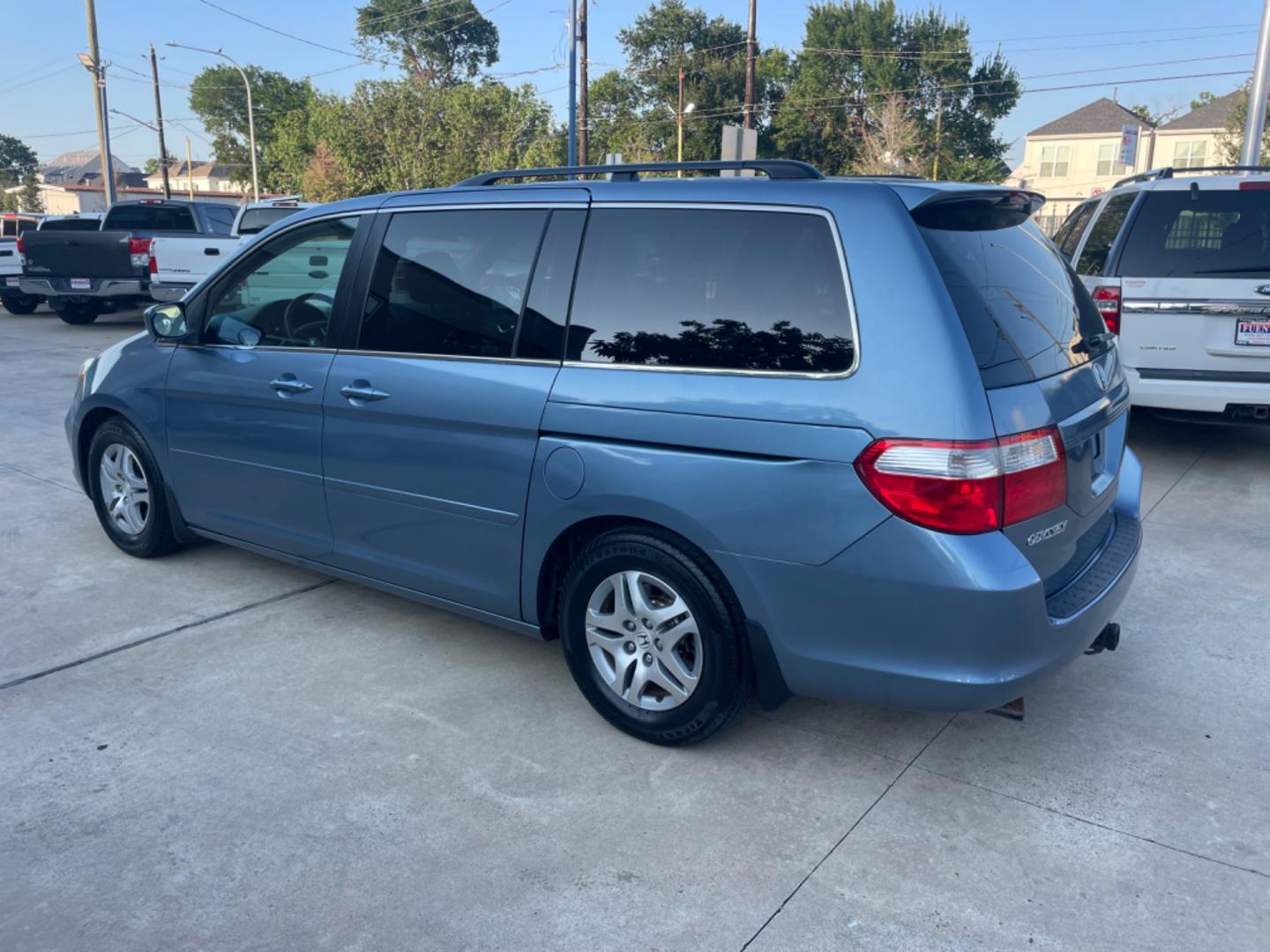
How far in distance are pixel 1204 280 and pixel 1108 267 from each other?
22.7 inches

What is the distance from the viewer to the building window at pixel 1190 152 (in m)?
63.3

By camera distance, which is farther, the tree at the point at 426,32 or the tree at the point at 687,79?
the tree at the point at 426,32

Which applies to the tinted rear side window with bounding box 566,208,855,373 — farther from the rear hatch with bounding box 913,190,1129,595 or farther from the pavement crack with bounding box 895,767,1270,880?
the pavement crack with bounding box 895,767,1270,880

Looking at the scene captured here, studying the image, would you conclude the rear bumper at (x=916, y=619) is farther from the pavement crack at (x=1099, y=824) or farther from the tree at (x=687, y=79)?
the tree at (x=687, y=79)

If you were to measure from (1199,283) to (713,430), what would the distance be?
4894 millimetres

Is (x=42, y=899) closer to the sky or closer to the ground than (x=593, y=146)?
closer to the ground

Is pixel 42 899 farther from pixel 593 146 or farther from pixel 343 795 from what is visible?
pixel 593 146

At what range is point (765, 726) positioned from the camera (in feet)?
11.8

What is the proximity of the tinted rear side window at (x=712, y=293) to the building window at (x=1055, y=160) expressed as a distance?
238ft

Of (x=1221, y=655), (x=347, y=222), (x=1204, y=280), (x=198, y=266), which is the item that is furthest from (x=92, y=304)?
(x=1221, y=655)

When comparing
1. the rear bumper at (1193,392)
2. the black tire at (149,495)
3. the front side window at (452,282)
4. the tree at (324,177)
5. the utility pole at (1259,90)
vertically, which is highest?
the tree at (324,177)

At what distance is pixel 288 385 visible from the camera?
4.21 metres

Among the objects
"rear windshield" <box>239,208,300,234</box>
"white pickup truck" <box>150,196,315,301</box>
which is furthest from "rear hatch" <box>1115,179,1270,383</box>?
"rear windshield" <box>239,208,300,234</box>

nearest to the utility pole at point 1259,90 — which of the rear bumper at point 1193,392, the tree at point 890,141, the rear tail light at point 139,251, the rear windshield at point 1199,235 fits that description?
the rear windshield at point 1199,235
